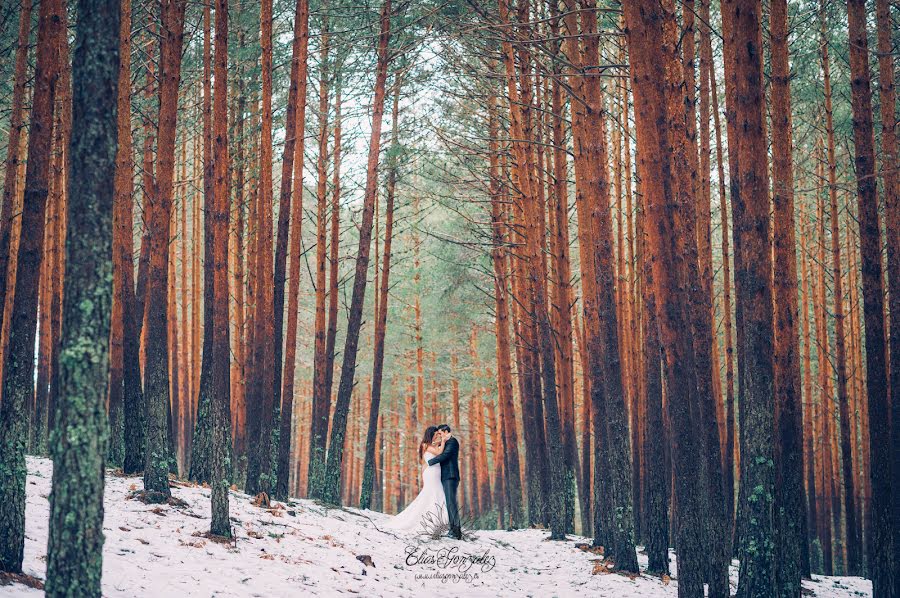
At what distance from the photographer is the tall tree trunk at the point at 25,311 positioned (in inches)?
217

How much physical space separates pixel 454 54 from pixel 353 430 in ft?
83.2

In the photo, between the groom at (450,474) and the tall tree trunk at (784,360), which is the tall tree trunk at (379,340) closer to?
the groom at (450,474)

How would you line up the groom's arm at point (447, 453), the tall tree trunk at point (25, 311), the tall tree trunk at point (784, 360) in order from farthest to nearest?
the groom's arm at point (447, 453)
the tall tree trunk at point (784, 360)
the tall tree trunk at point (25, 311)

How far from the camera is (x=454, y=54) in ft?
40.3

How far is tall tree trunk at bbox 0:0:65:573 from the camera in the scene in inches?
217

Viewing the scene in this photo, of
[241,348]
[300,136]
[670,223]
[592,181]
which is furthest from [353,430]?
[670,223]

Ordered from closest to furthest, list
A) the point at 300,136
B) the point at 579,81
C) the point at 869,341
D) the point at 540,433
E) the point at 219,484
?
the point at 219,484 < the point at 869,341 < the point at 579,81 < the point at 300,136 < the point at 540,433

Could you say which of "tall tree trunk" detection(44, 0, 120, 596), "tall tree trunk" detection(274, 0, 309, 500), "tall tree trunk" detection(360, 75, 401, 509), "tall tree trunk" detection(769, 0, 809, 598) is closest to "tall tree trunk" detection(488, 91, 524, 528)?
"tall tree trunk" detection(360, 75, 401, 509)

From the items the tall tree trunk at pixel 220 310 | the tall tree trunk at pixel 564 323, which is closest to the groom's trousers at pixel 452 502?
the tall tree trunk at pixel 564 323

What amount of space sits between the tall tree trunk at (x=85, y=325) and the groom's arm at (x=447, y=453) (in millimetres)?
7699

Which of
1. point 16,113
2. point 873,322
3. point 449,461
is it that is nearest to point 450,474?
point 449,461

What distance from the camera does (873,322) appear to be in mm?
9422

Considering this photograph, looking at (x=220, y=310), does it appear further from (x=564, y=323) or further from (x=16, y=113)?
(x=564, y=323)

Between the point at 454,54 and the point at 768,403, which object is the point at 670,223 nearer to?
the point at 768,403
